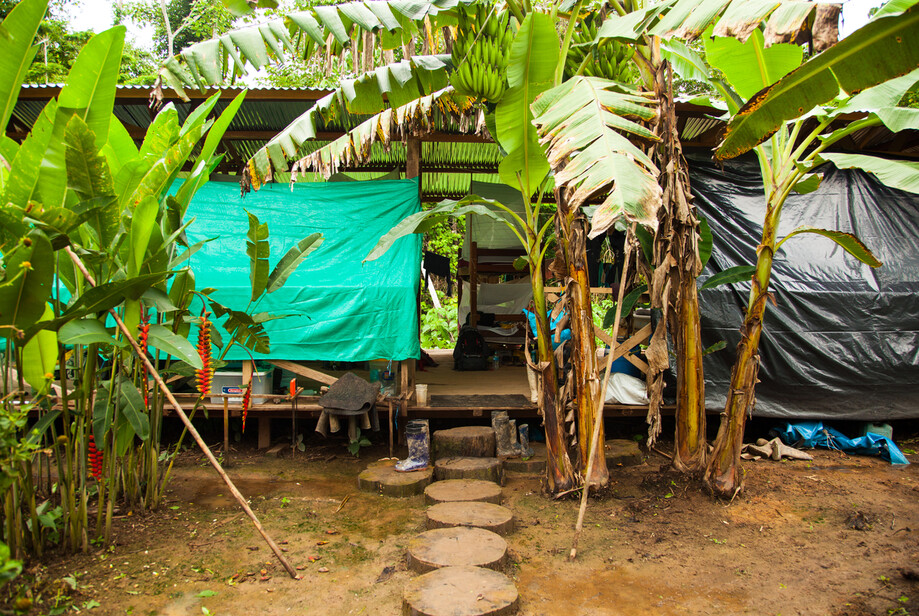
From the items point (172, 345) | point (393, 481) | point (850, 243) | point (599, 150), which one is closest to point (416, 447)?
point (393, 481)

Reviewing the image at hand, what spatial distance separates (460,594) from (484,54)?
3539mm

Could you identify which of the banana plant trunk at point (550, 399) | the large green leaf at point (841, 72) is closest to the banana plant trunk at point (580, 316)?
the banana plant trunk at point (550, 399)

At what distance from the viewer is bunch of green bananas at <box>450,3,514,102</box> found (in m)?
4.10

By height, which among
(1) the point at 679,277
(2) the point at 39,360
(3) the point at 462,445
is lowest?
(3) the point at 462,445

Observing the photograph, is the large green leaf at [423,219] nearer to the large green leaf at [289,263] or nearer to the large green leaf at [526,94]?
the large green leaf at [526,94]

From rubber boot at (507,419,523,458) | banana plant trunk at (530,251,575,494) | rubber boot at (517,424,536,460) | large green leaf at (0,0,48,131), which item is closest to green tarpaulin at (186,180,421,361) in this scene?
rubber boot at (507,419,523,458)

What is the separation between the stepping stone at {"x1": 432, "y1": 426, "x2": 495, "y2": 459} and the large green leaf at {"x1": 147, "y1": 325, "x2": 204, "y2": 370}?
2.96 metres

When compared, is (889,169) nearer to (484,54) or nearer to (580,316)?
(580,316)

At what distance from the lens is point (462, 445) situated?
5695 millimetres

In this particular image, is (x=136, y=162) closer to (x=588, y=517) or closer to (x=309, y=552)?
(x=309, y=552)

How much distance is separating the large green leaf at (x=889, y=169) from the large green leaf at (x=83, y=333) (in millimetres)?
4779

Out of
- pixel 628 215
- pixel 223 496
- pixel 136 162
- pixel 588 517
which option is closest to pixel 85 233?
pixel 136 162

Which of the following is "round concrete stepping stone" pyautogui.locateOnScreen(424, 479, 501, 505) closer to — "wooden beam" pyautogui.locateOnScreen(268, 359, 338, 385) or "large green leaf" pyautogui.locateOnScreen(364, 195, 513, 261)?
"wooden beam" pyautogui.locateOnScreen(268, 359, 338, 385)

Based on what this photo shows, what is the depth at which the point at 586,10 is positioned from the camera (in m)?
4.77
